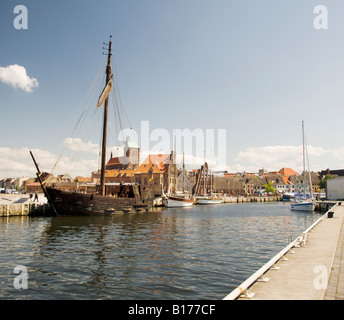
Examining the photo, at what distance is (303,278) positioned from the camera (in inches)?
348

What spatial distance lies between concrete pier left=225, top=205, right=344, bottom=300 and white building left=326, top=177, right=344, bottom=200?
66.1 metres

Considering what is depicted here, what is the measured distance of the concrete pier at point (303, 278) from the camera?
24.4 feet

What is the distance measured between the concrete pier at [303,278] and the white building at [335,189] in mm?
66054

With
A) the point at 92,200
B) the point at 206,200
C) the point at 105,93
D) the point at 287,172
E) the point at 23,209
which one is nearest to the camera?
the point at 92,200

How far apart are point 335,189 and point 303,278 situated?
2895 inches

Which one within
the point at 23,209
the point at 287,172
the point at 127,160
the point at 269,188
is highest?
the point at 127,160

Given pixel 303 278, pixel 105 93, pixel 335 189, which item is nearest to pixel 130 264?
pixel 303 278

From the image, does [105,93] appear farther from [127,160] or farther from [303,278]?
[127,160]

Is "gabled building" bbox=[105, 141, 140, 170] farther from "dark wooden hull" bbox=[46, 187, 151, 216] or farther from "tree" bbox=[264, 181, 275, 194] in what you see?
"dark wooden hull" bbox=[46, 187, 151, 216]

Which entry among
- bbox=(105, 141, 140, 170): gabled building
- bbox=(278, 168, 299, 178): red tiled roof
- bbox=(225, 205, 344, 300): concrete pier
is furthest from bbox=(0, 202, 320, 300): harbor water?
bbox=(278, 168, 299, 178): red tiled roof

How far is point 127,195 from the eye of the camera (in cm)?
5294
